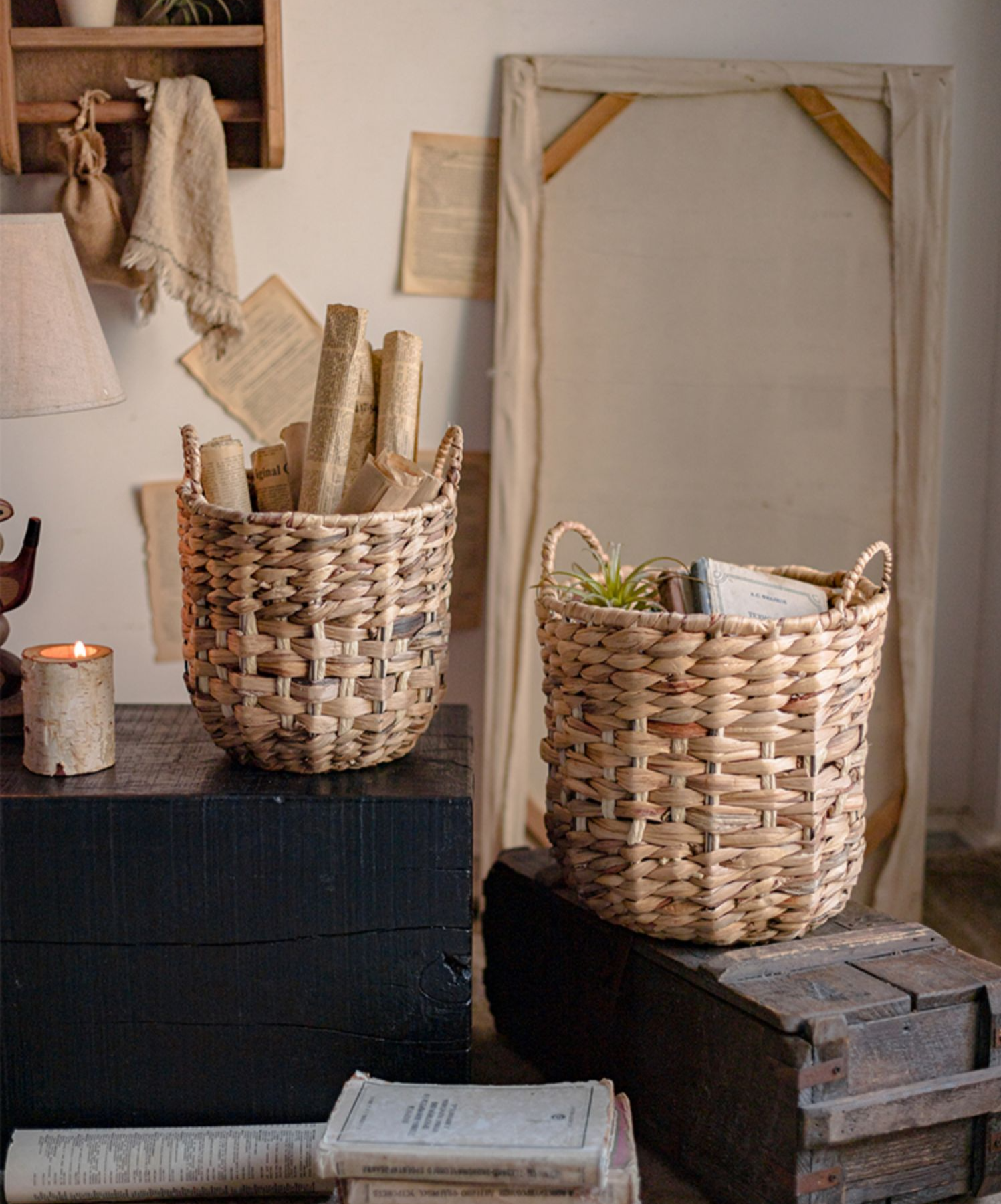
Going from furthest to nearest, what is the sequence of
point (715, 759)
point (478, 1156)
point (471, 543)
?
point (471, 543)
point (715, 759)
point (478, 1156)

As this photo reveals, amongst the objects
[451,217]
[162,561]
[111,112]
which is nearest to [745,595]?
[451,217]

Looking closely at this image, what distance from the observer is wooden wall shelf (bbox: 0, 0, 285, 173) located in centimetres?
164

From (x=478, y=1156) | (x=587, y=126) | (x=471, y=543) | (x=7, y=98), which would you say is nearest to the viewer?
(x=478, y=1156)

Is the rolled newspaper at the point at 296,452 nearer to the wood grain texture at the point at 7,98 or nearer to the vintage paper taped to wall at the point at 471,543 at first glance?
the vintage paper taped to wall at the point at 471,543

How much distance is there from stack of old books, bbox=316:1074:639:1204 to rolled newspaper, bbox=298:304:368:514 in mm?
568

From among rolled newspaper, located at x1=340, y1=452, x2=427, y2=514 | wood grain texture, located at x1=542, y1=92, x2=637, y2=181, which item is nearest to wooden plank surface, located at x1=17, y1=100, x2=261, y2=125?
wood grain texture, located at x1=542, y1=92, x2=637, y2=181

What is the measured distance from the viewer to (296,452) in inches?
50.4

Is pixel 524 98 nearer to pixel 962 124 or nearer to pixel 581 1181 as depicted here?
pixel 962 124

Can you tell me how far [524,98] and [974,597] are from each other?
1068mm

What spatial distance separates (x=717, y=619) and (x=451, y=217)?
978 mm

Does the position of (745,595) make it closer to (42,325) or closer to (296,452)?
(296,452)

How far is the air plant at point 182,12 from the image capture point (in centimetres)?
168

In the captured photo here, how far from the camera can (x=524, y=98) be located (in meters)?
1.79

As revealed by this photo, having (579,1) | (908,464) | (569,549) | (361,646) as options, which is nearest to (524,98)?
(579,1)
